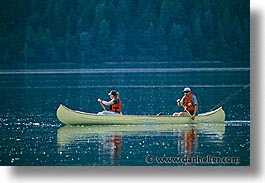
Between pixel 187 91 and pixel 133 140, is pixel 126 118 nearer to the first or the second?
pixel 133 140

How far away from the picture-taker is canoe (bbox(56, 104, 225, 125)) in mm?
9680

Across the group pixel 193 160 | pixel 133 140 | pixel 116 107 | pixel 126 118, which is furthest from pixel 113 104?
pixel 193 160

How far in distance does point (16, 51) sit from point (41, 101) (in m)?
0.51

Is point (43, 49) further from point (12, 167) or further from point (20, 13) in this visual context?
point (12, 167)

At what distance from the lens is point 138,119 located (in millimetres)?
9766

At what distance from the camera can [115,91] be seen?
9.73 m

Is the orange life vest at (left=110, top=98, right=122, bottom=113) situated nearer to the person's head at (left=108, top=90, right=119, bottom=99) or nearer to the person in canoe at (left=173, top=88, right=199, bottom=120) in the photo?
the person's head at (left=108, top=90, right=119, bottom=99)

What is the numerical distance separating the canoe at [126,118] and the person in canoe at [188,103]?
41 mm

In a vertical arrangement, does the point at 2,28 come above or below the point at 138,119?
above

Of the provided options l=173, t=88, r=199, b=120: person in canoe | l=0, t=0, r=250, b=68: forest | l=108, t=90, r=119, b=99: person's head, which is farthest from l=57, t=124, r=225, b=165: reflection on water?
l=0, t=0, r=250, b=68: forest

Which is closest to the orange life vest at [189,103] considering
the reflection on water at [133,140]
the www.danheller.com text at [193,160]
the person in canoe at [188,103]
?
the person in canoe at [188,103]

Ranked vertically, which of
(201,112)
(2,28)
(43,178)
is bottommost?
(43,178)

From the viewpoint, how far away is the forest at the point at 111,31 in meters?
9.64

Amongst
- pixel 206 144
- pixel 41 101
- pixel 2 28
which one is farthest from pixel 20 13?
pixel 206 144
